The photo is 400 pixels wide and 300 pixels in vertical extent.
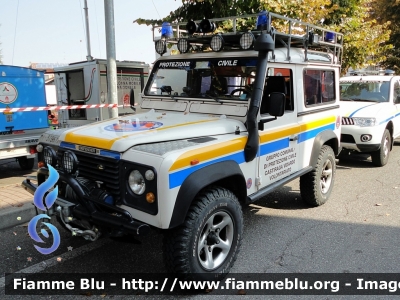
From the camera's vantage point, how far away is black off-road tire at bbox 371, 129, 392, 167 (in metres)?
7.52

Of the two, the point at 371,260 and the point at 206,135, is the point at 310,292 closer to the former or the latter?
the point at 371,260

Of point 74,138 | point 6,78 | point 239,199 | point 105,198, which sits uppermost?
point 6,78

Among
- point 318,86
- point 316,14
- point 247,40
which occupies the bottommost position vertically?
point 318,86

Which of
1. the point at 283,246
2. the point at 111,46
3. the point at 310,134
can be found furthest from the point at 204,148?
the point at 111,46

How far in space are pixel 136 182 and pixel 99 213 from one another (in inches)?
14.7

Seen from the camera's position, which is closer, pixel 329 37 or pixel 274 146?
pixel 274 146

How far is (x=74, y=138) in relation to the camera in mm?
3420

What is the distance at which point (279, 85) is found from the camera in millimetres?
4219

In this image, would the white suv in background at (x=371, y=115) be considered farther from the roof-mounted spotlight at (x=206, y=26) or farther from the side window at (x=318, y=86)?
the roof-mounted spotlight at (x=206, y=26)

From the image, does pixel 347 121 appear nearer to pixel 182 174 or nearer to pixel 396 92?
pixel 396 92

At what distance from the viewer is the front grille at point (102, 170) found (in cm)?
298

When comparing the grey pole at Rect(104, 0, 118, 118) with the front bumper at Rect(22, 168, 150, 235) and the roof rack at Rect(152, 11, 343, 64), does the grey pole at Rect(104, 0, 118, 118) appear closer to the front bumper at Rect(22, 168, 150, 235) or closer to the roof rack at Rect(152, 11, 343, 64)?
the roof rack at Rect(152, 11, 343, 64)

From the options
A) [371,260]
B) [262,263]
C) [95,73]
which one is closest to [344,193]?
[371,260]

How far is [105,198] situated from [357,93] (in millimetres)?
7407
